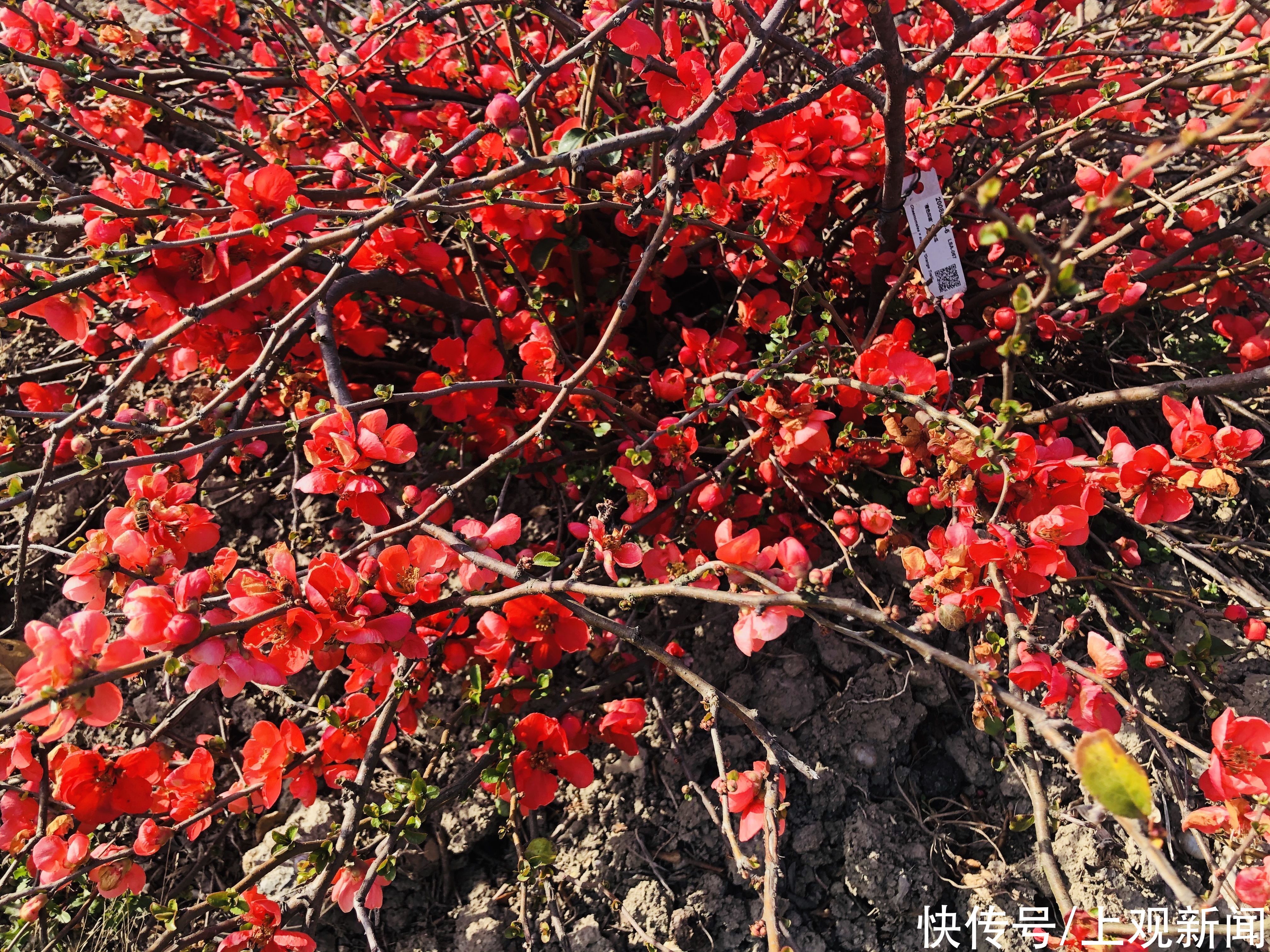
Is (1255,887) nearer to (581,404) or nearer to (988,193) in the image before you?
(988,193)

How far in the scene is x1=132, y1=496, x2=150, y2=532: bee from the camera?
1169 millimetres

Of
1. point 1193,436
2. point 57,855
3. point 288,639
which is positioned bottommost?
point 57,855

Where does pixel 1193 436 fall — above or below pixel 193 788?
above

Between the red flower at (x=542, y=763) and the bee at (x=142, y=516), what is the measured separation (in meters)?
0.66

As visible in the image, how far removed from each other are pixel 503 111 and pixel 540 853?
1170 mm

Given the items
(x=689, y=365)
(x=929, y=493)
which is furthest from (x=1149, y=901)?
(x=689, y=365)

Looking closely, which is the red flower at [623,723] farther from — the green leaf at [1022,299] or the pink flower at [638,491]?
the green leaf at [1022,299]

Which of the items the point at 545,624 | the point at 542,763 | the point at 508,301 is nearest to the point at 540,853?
the point at 542,763

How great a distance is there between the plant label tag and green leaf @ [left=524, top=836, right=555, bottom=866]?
123 centimetres

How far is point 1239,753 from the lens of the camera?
1.11 meters

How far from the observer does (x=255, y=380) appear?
1.40 meters

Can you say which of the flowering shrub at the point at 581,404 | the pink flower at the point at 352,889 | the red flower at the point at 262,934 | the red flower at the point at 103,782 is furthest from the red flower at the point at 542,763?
the red flower at the point at 103,782

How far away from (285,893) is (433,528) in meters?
0.89

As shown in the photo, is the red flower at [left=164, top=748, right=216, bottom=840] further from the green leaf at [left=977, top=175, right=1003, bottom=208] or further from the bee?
the green leaf at [left=977, top=175, right=1003, bottom=208]
